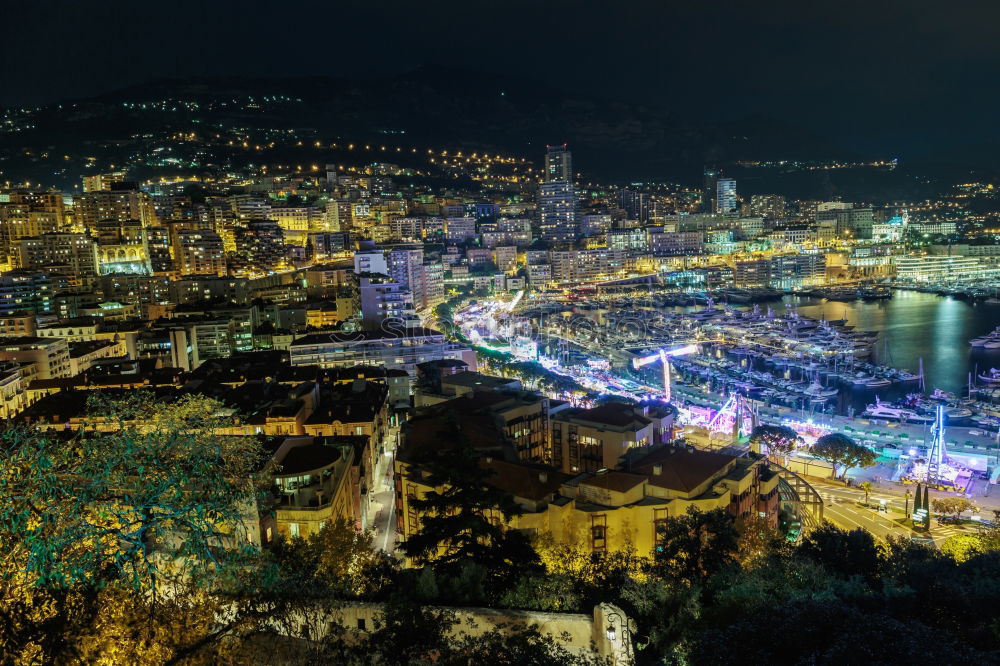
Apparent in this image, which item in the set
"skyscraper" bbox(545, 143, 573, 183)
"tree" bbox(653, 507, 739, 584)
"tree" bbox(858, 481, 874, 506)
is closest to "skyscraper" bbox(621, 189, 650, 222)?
"skyscraper" bbox(545, 143, 573, 183)

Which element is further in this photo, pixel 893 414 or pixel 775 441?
pixel 893 414

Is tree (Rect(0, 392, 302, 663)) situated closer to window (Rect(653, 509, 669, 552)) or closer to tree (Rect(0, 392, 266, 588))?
tree (Rect(0, 392, 266, 588))

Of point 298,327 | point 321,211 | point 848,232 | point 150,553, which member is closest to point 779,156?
point 848,232

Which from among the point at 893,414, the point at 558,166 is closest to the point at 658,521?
the point at 893,414

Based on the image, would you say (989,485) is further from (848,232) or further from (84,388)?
(848,232)

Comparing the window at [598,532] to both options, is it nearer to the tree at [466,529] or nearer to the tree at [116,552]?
the tree at [466,529]

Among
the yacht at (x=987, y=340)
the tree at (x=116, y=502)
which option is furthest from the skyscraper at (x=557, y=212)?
the tree at (x=116, y=502)

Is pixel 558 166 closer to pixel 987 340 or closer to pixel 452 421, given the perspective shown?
pixel 987 340
